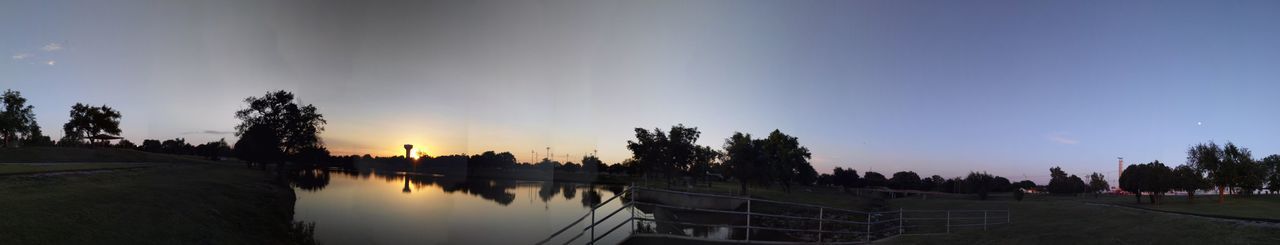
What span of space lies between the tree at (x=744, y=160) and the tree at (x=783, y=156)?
3.57 ft

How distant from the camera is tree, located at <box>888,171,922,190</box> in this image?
11269 cm

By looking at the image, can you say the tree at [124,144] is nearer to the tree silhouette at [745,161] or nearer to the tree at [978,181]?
the tree silhouette at [745,161]

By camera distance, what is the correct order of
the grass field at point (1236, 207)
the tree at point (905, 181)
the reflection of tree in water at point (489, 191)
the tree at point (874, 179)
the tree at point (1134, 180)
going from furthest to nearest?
the tree at point (874, 179) < the tree at point (905, 181) < the reflection of tree in water at point (489, 191) < the tree at point (1134, 180) < the grass field at point (1236, 207)

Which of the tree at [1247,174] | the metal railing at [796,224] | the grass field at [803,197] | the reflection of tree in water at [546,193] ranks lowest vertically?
the reflection of tree in water at [546,193]

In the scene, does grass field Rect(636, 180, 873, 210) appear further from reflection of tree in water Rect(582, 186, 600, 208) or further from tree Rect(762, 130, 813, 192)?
reflection of tree in water Rect(582, 186, 600, 208)

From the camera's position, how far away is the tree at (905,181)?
4437 inches

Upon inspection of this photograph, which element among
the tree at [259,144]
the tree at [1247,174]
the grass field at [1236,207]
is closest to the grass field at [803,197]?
the grass field at [1236,207]

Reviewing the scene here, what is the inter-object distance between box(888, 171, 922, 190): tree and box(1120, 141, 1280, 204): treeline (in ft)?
192

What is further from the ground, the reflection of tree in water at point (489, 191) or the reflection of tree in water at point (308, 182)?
the reflection of tree in water at point (308, 182)

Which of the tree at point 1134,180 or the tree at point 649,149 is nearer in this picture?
the tree at point 1134,180

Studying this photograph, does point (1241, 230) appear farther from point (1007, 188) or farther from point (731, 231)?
point (1007, 188)

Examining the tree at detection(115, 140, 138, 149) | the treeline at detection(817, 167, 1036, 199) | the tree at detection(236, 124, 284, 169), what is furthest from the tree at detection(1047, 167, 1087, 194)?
the tree at detection(115, 140, 138, 149)

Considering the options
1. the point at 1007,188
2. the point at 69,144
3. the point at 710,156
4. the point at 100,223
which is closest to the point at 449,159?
the point at 69,144

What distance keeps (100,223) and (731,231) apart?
2521 centimetres
